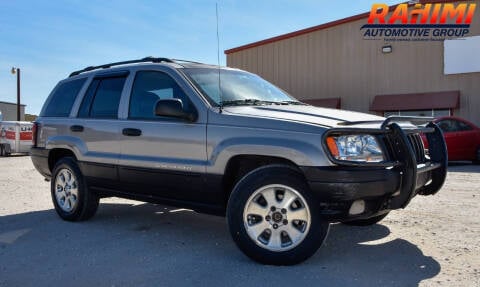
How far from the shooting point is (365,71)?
69.9 ft

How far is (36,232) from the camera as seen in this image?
5.11 meters

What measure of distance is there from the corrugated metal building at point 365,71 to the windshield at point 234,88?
51.2 feet

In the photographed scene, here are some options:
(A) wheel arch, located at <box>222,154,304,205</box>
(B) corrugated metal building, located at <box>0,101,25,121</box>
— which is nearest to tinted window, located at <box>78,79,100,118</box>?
(A) wheel arch, located at <box>222,154,304,205</box>

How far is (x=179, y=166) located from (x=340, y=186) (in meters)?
1.59

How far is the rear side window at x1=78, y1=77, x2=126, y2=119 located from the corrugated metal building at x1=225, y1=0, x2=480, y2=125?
53.8ft

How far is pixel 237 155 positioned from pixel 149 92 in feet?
4.77

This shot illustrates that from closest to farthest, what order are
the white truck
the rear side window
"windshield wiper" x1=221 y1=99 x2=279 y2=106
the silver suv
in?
the silver suv, "windshield wiper" x1=221 y1=99 x2=279 y2=106, the rear side window, the white truck

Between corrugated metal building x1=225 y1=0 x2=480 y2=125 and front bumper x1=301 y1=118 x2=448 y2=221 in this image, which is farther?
corrugated metal building x1=225 y1=0 x2=480 y2=125

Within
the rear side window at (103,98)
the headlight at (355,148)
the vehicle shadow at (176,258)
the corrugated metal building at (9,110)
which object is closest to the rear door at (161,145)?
the rear side window at (103,98)

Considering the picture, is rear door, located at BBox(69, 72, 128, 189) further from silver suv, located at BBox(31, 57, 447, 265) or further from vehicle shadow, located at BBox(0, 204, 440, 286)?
vehicle shadow, located at BBox(0, 204, 440, 286)

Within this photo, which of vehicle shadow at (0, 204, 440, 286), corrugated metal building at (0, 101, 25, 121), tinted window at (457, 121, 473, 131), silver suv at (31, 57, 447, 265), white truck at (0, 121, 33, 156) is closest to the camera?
vehicle shadow at (0, 204, 440, 286)

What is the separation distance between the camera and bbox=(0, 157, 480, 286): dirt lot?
3418 millimetres

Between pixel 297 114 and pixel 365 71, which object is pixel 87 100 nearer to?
pixel 297 114

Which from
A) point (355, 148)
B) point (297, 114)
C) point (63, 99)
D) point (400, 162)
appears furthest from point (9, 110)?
point (400, 162)
